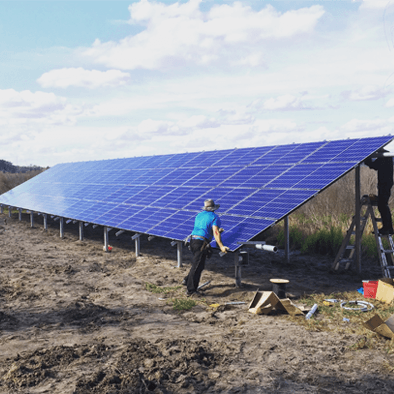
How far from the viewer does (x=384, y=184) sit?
11.6m

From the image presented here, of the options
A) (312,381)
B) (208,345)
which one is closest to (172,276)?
(208,345)

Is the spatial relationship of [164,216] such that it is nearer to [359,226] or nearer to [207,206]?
[207,206]

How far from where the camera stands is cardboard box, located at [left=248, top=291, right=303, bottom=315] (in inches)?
336

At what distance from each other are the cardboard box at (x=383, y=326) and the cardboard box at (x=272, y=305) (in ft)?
5.11

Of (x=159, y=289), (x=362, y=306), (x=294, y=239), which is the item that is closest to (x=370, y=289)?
(x=362, y=306)

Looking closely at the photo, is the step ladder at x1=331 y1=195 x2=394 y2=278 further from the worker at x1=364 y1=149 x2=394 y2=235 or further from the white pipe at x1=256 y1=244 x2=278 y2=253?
the white pipe at x1=256 y1=244 x2=278 y2=253

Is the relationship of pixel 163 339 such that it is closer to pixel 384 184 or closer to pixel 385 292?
pixel 385 292

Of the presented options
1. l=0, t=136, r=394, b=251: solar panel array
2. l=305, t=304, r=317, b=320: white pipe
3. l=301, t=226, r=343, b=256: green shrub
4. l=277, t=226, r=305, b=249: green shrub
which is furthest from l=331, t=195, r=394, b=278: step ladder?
l=277, t=226, r=305, b=249: green shrub

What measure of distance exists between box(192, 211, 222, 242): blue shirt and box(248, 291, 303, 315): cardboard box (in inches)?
77.5

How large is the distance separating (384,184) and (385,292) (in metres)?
3.55

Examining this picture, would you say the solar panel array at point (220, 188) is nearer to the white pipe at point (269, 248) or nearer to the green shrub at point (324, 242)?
the white pipe at point (269, 248)

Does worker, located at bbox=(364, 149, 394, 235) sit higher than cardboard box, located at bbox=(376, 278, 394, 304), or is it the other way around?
worker, located at bbox=(364, 149, 394, 235)

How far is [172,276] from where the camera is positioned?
12141mm

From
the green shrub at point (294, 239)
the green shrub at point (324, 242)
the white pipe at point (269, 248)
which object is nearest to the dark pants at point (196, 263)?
the white pipe at point (269, 248)
